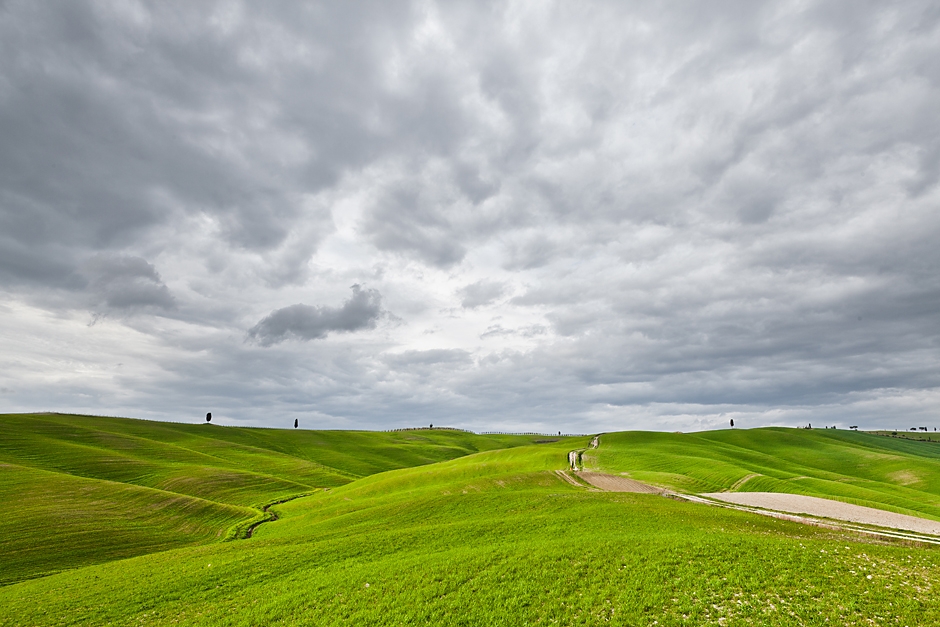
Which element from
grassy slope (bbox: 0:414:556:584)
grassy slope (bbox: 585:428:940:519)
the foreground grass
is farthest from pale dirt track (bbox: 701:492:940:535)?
grassy slope (bbox: 0:414:556:584)

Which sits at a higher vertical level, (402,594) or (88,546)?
(402,594)

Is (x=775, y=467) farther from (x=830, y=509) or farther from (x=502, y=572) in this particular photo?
(x=502, y=572)

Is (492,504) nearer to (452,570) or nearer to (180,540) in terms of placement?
(452,570)

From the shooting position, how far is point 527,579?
85.9 ft

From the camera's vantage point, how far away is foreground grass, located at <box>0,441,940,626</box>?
22.1 metres

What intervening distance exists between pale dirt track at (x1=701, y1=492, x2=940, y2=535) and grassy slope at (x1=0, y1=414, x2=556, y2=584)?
67.0 metres

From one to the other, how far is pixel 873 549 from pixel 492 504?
32.9 meters

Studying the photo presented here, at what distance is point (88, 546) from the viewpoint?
4941 cm

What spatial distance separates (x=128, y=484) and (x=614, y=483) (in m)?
77.1

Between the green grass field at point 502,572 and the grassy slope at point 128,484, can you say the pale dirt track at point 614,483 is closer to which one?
the green grass field at point 502,572

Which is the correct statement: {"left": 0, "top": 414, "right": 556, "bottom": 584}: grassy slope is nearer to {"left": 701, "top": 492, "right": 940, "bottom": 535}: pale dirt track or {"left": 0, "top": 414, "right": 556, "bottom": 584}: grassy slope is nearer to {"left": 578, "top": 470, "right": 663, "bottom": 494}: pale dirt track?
{"left": 578, "top": 470, "right": 663, "bottom": 494}: pale dirt track

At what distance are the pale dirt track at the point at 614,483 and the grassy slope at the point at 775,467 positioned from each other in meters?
3.95

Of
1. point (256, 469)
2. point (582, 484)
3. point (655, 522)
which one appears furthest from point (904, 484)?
point (256, 469)

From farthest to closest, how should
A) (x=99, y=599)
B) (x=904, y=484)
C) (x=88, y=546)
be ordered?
1. (x=904, y=484)
2. (x=88, y=546)
3. (x=99, y=599)
